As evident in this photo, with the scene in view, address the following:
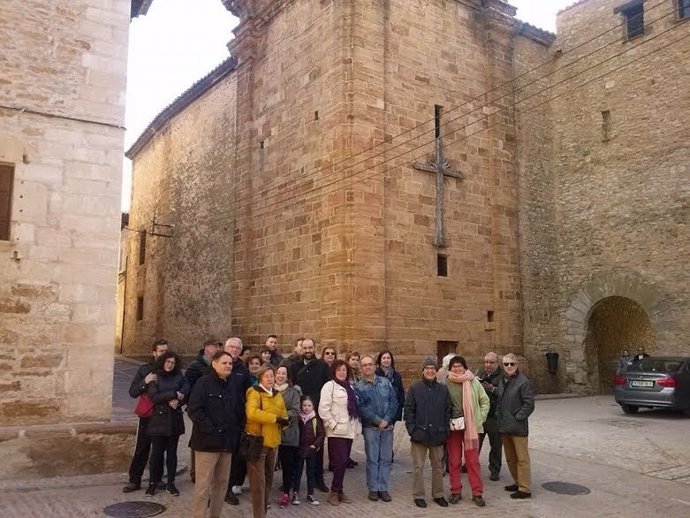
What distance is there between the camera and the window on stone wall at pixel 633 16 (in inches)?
650

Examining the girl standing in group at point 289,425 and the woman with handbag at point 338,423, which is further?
the woman with handbag at point 338,423

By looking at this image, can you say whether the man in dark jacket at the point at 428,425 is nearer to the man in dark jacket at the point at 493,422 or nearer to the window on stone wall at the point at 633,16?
the man in dark jacket at the point at 493,422

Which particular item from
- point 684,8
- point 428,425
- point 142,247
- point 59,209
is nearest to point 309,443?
point 428,425

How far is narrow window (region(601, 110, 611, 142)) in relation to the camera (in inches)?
667

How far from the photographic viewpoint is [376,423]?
674cm

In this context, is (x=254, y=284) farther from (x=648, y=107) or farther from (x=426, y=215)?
(x=648, y=107)

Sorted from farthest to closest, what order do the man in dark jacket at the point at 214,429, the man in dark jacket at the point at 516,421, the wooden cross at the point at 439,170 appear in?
the wooden cross at the point at 439,170, the man in dark jacket at the point at 516,421, the man in dark jacket at the point at 214,429

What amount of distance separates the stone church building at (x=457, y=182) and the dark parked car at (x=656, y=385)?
2108mm

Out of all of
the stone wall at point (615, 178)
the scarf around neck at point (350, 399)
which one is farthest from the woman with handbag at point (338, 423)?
the stone wall at point (615, 178)

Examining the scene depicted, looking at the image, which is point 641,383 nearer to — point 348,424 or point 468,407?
point 468,407

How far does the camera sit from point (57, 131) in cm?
800

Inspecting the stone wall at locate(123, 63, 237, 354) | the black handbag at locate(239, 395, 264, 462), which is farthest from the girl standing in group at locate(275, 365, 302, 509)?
the stone wall at locate(123, 63, 237, 354)

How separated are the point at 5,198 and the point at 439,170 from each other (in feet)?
32.2

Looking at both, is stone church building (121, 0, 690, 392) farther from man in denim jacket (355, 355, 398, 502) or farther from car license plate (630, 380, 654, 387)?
man in denim jacket (355, 355, 398, 502)
